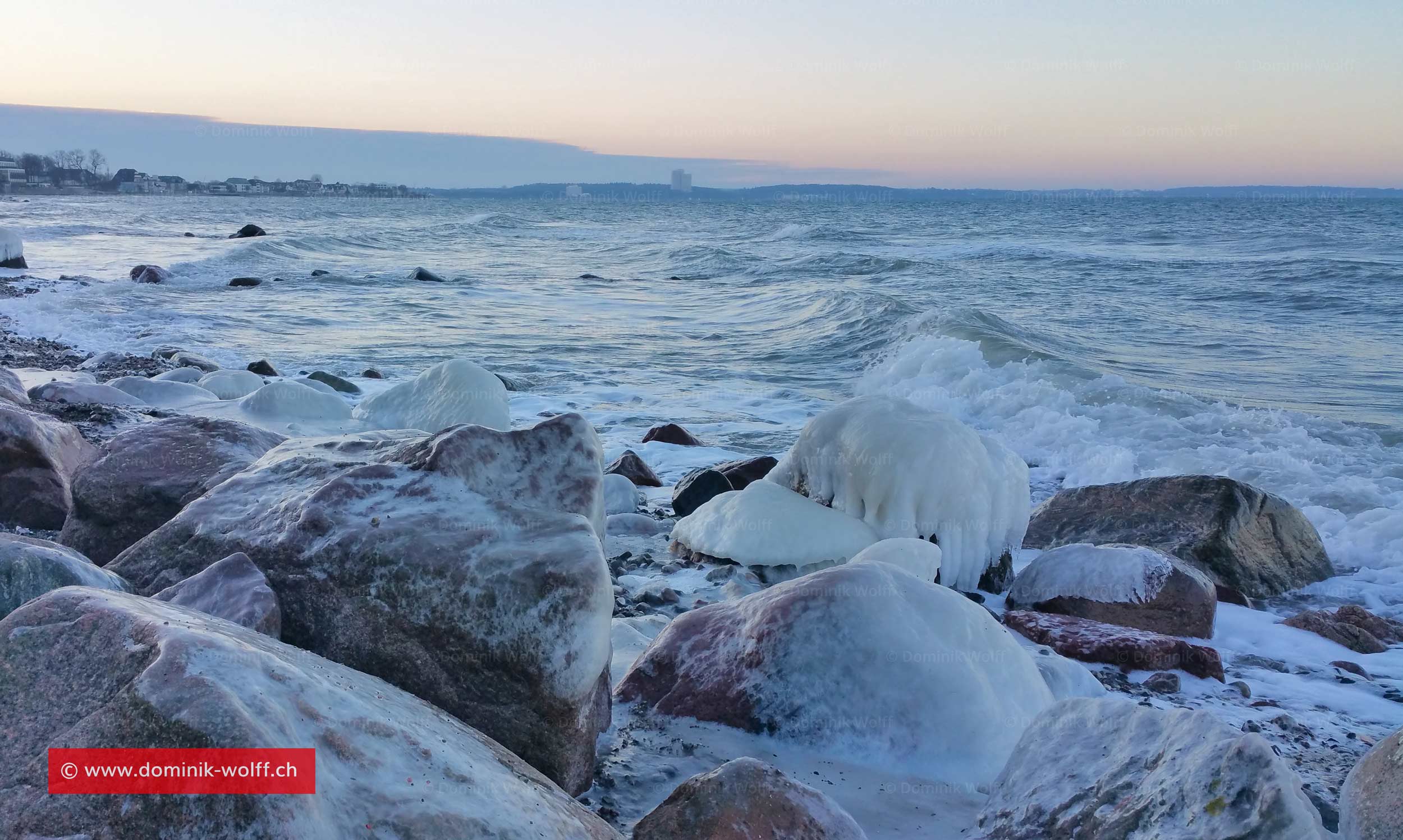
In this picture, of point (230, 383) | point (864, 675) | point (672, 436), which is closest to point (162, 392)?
point (230, 383)

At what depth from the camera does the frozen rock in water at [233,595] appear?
9.03ft

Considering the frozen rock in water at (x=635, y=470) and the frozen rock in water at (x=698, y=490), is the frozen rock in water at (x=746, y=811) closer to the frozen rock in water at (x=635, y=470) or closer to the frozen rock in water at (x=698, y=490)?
the frozen rock in water at (x=698, y=490)

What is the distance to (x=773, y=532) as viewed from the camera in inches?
213

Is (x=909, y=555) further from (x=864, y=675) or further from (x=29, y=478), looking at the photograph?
(x=29, y=478)

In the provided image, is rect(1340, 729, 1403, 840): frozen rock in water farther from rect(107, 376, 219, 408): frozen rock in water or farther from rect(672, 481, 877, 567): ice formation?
rect(107, 376, 219, 408): frozen rock in water

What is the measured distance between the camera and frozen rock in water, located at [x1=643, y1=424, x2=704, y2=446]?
893 centimetres

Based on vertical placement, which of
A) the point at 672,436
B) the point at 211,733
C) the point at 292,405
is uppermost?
the point at 211,733

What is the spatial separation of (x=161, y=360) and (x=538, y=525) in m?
10.6

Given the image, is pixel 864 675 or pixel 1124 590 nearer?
pixel 864 675

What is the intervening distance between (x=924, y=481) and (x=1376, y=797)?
3168 mm

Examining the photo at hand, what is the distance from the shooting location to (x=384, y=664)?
285cm

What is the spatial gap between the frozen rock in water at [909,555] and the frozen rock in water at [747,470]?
2.30 metres

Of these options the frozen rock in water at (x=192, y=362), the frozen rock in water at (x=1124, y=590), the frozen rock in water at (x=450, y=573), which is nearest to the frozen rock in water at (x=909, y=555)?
the frozen rock in water at (x=1124, y=590)

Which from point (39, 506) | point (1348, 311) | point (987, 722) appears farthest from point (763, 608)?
point (1348, 311)
